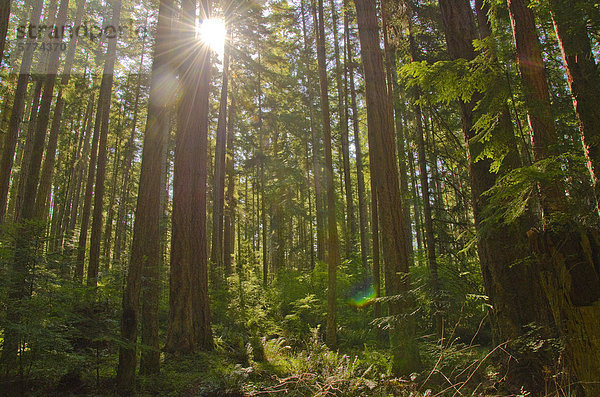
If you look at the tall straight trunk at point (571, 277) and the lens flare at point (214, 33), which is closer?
the tall straight trunk at point (571, 277)

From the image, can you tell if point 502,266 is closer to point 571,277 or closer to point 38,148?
point 571,277

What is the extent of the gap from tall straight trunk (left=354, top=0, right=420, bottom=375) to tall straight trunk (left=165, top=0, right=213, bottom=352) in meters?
4.14

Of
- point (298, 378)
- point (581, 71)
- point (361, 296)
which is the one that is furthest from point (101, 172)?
point (581, 71)

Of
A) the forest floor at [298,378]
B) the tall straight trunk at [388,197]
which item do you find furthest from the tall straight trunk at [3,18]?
the tall straight trunk at [388,197]

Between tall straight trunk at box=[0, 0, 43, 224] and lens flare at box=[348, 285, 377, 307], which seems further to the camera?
lens flare at box=[348, 285, 377, 307]

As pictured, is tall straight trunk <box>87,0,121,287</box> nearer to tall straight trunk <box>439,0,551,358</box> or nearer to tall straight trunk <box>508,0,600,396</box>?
tall straight trunk <box>439,0,551,358</box>

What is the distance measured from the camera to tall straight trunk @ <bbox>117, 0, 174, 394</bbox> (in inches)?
199

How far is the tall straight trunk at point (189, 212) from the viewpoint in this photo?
A: 7.57 metres

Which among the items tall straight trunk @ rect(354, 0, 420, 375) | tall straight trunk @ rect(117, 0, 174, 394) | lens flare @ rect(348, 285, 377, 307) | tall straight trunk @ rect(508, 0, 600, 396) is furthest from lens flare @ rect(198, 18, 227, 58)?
lens flare @ rect(348, 285, 377, 307)

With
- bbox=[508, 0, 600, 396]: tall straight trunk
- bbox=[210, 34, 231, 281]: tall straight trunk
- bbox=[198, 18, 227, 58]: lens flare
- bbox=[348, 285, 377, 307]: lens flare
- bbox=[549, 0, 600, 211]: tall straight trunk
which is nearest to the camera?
bbox=[508, 0, 600, 396]: tall straight trunk

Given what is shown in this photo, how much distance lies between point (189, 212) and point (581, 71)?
7.40 metres

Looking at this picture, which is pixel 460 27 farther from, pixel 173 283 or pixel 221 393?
pixel 173 283

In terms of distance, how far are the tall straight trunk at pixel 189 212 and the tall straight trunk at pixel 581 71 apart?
262 inches

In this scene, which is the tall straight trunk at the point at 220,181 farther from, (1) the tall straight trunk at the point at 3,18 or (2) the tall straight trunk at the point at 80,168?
(1) the tall straight trunk at the point at 3,18
